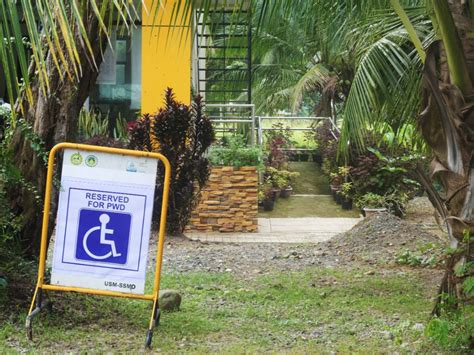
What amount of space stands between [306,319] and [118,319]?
1.46 meters

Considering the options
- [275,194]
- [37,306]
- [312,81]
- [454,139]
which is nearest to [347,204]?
[275,194]

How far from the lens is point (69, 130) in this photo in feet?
18.0

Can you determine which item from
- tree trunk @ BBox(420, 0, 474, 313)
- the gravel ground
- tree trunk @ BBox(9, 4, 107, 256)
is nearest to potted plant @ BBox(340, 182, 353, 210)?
the gravel ground

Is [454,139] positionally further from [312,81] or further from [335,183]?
[312,81]

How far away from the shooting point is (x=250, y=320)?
5.92m

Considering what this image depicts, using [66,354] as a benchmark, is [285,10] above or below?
above

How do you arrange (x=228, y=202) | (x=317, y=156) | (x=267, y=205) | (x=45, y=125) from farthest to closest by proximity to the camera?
(x=317, y=156)
(x=267, y=205)
(x=228, y=202)
(x=45, y=125)

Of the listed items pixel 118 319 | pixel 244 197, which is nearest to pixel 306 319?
pixel 118 319

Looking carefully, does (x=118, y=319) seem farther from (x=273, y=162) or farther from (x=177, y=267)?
(x=273, y=162)

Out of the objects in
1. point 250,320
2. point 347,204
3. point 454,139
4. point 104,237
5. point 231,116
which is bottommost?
point 347,204

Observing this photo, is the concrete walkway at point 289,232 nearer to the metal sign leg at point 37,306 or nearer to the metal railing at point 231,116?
the metal railing at point 231,116

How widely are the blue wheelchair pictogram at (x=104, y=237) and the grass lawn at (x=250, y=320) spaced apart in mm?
522

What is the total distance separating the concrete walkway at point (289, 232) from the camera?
11.9 metres

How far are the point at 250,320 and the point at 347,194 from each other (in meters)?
9.32
